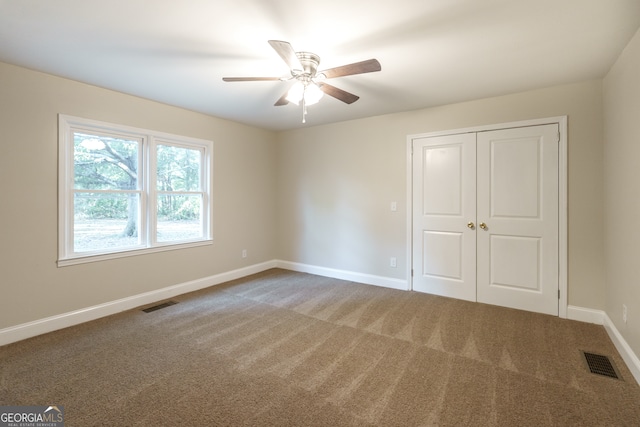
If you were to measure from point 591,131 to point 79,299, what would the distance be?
544 cm

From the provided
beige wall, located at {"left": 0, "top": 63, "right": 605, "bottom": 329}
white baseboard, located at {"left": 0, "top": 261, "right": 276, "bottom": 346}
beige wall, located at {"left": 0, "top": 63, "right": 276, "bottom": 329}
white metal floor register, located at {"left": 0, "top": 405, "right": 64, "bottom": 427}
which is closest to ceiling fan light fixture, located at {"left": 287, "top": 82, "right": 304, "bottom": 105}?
beige wall, located at {"left": 0, "top": 63, "right": 605, "bottom": 329}

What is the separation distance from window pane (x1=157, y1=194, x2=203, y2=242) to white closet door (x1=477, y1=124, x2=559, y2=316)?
147 inches

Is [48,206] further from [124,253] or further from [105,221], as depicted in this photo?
[124,253]

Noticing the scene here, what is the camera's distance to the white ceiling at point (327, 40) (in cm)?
180

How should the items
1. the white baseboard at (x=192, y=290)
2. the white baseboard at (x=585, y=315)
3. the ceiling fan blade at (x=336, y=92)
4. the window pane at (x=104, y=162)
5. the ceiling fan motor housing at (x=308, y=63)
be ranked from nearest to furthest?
the ceiling fan motor housing at (x=308, y=63) < the ceiling fan blade at (x=336, y=92) < the white baseboard at (x=192, y=290) < the white baseboard at (x=585, y=315) < the window pane at (x=104, y=162)

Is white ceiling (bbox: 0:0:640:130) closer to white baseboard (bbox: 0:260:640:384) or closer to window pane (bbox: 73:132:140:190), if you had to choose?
window pane (bbox: 73:132:140:190)

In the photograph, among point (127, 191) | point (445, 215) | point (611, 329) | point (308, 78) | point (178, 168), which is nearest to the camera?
point (308, 78)

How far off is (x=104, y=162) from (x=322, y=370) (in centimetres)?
316

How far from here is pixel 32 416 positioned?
5.57 feet

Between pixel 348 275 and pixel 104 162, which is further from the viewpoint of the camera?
pixel 348 275

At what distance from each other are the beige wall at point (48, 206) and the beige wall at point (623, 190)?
14.3ft

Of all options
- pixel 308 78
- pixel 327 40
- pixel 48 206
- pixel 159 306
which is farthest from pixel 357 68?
pixel 159 306

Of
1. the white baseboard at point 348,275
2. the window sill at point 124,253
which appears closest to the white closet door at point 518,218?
the white baseboard at point 348,275

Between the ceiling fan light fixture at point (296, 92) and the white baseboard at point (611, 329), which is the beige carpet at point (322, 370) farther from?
the ceiling fan light fixture at point (296, 92)
